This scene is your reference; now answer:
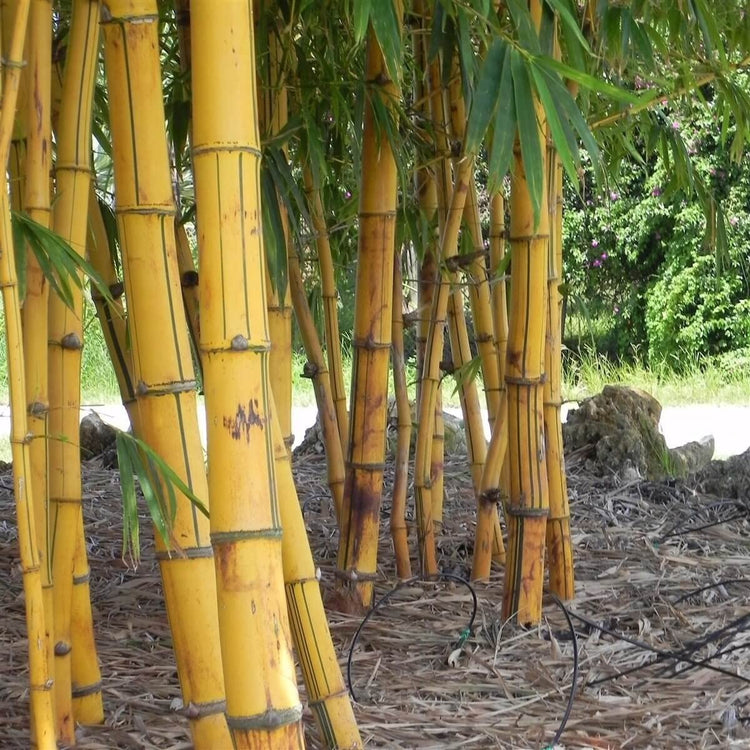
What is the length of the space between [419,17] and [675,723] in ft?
4.05

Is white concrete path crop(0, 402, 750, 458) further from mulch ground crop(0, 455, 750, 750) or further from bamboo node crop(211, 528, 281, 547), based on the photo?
bamboo node crop(211, 528, 281, 547)

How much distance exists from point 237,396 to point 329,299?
1.13 meters

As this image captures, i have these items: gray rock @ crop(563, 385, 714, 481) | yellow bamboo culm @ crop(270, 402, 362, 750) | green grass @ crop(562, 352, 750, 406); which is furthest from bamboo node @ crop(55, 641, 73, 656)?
green grass @ crop(562, 352, 750, 406)

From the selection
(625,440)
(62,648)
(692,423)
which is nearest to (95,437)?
(625,440)

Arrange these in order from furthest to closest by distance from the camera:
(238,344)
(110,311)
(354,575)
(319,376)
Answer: (319,376), (354,575), (110,311), (238,344)

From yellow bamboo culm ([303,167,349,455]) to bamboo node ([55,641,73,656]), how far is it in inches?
34.3

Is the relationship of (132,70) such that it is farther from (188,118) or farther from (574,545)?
(574,545)

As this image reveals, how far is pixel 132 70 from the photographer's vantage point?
1.03 metres

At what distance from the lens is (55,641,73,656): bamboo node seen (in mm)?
1267

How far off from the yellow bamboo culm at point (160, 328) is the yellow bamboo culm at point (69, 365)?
98 mm

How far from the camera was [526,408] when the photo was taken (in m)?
1.72

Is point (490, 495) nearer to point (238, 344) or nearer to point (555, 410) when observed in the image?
point (555, 410)

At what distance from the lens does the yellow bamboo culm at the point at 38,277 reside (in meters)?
1.08

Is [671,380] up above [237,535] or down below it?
above
